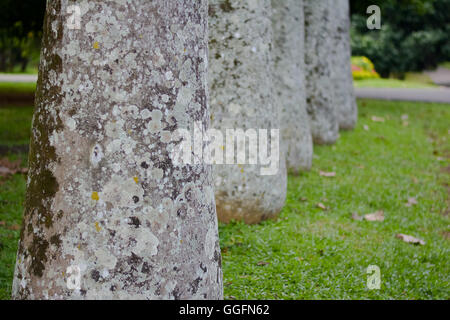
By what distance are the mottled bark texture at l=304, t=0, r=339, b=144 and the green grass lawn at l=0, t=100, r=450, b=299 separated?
108 centimetres

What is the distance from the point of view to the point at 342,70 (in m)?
12.0

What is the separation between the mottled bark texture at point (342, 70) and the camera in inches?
456

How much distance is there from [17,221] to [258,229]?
2.52 metres

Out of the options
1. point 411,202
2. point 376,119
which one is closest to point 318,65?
point 411,202

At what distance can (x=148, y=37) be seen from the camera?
226cm

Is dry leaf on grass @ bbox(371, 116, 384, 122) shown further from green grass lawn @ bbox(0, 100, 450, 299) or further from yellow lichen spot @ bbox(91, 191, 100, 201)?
yellow lichen spot @ bbox(91, 191, 100, 201)

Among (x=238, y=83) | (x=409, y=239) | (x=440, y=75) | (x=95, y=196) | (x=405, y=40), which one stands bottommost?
(x=409, y=239)

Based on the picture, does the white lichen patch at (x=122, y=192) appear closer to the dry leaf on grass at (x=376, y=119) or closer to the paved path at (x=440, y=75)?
the dry leaf on grass at (x=376, y=119)

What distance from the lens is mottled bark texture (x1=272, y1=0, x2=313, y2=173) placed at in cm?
739

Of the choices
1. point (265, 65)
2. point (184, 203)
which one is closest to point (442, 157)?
point (265, 65)

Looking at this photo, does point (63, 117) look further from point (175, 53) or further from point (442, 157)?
point (442, 157)

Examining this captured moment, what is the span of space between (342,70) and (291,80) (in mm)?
4844
